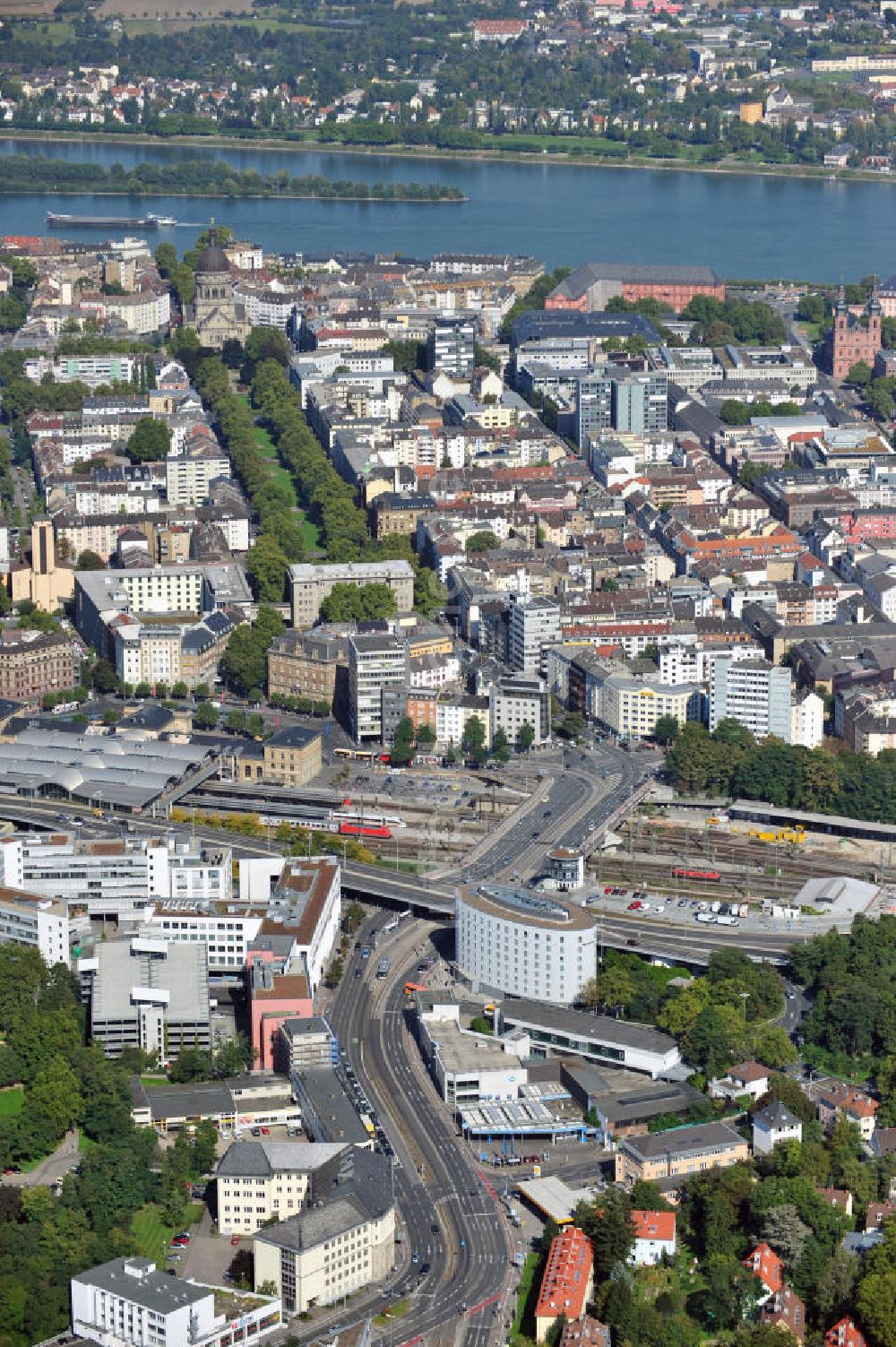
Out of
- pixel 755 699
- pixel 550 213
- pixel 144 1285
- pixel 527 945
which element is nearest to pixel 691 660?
pixel 755 699

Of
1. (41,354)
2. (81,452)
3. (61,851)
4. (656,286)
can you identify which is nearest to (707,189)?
(656,286)

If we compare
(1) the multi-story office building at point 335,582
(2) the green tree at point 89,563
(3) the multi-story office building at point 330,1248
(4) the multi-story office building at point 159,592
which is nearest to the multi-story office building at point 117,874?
(3) the multi-story office building at point 330,1248

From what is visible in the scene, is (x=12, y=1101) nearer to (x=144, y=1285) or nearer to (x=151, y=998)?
(x=151, y=998)

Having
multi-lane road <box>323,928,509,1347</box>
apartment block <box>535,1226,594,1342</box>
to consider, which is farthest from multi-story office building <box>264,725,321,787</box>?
apartment block <box>535,1226,594,1342</box>

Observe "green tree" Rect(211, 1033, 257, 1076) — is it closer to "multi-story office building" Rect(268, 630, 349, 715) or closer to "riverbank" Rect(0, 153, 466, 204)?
"multi-story office building" Rect(268, 630, 349, 715)

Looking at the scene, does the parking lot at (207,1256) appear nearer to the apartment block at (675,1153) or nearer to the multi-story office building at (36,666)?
the apartment block at (675,1153)
